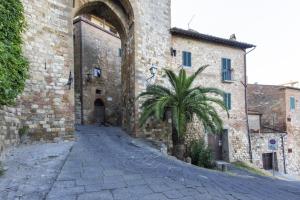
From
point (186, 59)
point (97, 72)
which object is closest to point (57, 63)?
point (186, 59)

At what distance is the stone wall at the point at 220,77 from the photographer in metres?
15.4

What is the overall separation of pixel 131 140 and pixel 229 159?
7240mm

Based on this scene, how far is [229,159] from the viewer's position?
53.0 feet

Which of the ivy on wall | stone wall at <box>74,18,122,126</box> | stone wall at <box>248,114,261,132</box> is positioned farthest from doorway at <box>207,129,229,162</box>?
the ivy on wall

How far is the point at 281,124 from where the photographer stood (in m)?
19.7

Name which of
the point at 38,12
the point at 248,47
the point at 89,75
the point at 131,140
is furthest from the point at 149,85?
the point at 248,47

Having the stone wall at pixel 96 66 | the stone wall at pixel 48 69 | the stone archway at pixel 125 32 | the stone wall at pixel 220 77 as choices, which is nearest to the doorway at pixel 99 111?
the stone wall at pixel 96 66

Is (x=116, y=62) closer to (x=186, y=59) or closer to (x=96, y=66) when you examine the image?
(x=96, y=66)

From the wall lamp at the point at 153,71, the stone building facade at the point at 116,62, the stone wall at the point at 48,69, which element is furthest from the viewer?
the wall lamp at the point at 153,71

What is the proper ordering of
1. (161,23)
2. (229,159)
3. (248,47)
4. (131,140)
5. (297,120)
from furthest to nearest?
(297,120) → (248,47) → (229,159) → (161,23) → (131,140)

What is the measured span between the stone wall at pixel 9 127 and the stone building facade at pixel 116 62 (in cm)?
40

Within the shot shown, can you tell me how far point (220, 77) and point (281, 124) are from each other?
6.98 meters

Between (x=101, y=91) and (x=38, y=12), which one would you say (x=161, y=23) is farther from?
(x=101, y=91)

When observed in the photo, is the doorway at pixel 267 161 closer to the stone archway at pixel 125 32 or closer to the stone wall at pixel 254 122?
the stone wall at pixel 254 122
